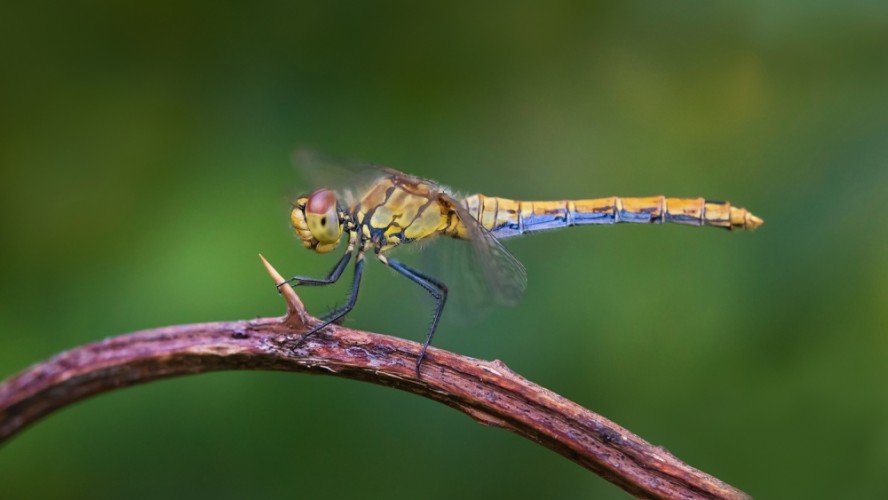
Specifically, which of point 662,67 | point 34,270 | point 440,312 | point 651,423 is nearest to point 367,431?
point 440,312

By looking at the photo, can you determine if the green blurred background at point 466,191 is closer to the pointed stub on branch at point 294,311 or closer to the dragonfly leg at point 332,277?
the dragonfly leg at point 332,277

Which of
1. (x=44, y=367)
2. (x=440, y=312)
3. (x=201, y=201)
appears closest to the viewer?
(x=44, y=367)

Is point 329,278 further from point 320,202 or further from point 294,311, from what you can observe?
point 294,311

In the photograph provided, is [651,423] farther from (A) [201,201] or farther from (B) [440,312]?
(A) [201,201]

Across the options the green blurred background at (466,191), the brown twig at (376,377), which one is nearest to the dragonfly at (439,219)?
the green blurred background at (466,191)

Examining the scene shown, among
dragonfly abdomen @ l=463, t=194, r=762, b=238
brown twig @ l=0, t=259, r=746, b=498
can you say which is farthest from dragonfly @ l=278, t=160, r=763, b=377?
brown twig @ l=0, t=259, r=746, b=498

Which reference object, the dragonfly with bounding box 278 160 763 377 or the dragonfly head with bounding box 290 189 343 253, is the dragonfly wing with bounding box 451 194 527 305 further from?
the dragonfly head with bounding box 290 189 343 253

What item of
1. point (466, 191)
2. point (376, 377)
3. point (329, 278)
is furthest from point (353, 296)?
point (466, 191)

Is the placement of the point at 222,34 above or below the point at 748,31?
below
